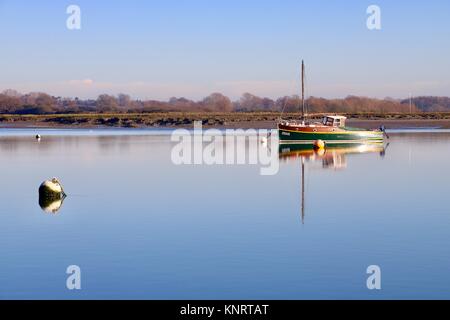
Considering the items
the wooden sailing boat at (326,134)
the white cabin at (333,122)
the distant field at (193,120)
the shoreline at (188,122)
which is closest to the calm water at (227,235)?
the wooden sailing boat at (326,134)

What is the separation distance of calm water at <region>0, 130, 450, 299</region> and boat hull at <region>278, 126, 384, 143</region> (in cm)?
3957

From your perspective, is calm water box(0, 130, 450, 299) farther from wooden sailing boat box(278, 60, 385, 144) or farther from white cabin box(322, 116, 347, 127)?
white cabin box(322, 116, 347, 127)

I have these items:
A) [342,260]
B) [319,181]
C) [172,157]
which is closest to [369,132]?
[172,157]

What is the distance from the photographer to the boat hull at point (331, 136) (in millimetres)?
83562

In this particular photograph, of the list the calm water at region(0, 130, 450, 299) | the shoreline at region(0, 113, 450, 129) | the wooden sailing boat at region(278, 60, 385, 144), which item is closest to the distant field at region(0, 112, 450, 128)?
the shoreline at region(0, 113, 450, 129)

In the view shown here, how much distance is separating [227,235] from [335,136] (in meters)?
61.9

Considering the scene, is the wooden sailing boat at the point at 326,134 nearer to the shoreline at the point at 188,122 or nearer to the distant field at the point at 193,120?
the shoreline at the point at 188,122

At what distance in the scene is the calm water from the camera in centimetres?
1712

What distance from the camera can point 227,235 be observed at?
23297 millimetres

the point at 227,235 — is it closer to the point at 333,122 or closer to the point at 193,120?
the point at 333,122

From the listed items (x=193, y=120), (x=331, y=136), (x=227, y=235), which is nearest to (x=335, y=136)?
(x=331, y=136)

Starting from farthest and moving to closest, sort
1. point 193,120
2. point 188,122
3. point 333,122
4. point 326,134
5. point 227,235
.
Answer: point 193,120 → point 188,122 → point 333,122 → point 326,134 → point 227,235

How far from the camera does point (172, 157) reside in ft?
189
